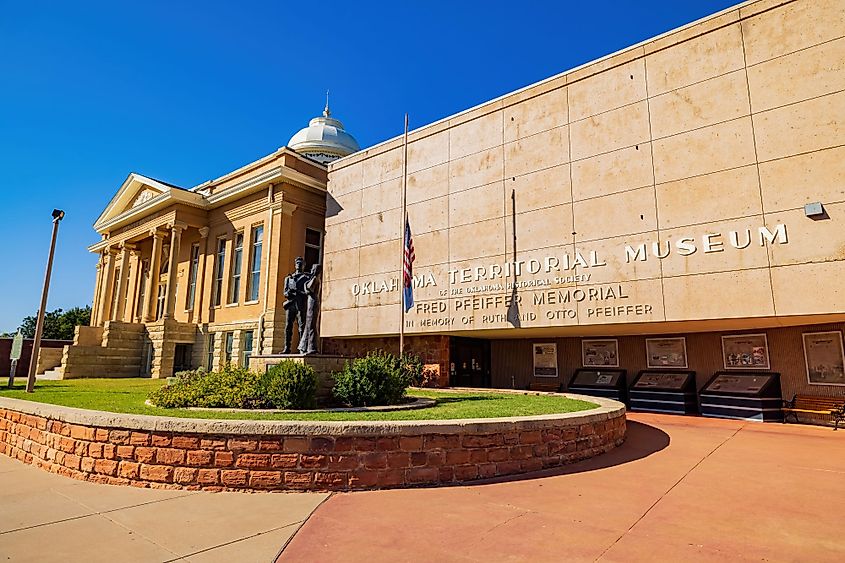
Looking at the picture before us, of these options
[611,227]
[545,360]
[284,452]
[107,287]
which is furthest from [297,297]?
[107,287]

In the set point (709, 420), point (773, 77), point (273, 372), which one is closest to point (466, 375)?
point (709, 420)

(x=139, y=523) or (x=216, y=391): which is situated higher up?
(x=216, y=391)

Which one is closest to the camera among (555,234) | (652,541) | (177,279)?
(652,541)

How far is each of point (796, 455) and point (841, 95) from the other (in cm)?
839

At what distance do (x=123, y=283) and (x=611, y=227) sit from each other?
94.0 ft

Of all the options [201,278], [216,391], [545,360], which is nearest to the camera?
[216,391]

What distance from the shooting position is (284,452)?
568 centimetres

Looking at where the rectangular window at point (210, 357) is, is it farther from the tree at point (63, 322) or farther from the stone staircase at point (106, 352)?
the tree at point (63, 322)

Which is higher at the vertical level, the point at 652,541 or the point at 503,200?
the point at 503,200

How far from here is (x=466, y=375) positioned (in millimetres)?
19016

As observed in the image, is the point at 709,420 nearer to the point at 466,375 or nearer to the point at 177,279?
the point at 466,375

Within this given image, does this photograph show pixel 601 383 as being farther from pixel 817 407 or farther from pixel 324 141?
pixel 324 141

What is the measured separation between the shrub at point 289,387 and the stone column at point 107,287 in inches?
1132

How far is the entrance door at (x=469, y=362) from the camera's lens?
61.1 ft
